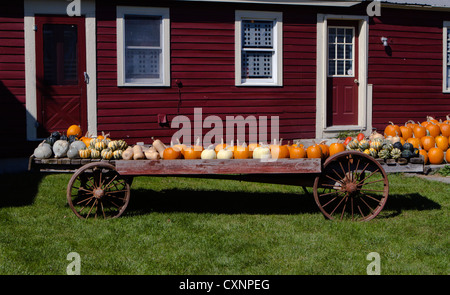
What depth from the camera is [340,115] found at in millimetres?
12844

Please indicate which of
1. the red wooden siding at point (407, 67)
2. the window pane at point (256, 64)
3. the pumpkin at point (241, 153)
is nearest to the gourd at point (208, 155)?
the pumpkin at point (241, 153)

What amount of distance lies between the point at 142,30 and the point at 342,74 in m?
4.91

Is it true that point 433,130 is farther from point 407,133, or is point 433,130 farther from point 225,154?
point 225,154

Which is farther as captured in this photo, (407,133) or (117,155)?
(407,133)

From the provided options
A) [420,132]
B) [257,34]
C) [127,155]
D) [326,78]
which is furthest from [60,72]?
[420,132]

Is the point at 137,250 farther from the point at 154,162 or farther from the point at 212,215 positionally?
the point at 212,215

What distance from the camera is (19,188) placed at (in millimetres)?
7902

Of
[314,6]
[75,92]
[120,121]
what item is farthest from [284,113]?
[75,92]

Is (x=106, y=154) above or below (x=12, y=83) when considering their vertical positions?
below

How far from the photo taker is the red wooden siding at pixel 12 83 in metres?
10.5

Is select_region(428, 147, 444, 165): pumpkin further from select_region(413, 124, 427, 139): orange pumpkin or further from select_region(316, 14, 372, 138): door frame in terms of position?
select_region(316, 14, 372, 138): door frame

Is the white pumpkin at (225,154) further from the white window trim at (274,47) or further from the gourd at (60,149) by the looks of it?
the white window trim at (274,47)

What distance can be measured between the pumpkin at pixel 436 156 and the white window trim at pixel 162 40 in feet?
18.1

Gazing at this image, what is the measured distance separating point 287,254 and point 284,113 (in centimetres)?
776
